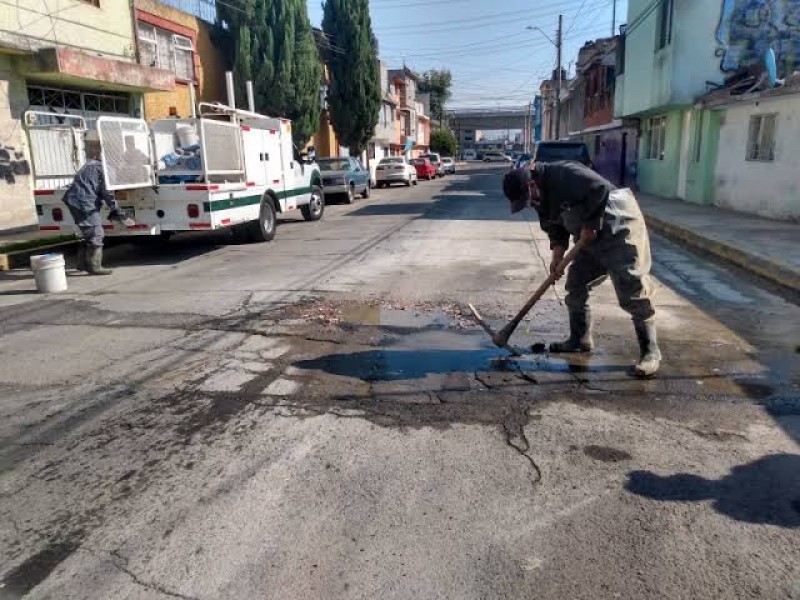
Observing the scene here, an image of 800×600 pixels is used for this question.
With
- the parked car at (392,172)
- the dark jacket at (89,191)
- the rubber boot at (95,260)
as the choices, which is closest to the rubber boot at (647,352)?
the dark jacket at (89,191)

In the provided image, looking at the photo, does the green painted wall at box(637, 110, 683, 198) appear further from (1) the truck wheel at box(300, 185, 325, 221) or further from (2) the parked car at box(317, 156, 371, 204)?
(1) the truck wheel at box(300, 185, 325, 221)

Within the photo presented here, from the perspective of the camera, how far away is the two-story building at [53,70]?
13047mm

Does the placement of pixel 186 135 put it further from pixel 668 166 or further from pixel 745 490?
pixel 668 166

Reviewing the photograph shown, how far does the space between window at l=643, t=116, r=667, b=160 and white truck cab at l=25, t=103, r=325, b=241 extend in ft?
48.5

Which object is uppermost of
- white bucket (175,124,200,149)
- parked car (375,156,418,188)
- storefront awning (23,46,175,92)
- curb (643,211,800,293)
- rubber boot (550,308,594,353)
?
storefront awning (23,46,175,92)

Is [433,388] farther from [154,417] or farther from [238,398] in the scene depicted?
[154,417]

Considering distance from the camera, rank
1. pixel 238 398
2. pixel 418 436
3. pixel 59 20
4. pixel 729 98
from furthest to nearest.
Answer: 1. pixel 729 98
2. pixel 59 20
3. pixel 238 398
4. pixel 418 436

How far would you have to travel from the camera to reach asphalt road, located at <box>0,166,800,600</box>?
8.75 feet

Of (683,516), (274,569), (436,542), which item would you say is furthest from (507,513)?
(274,569)

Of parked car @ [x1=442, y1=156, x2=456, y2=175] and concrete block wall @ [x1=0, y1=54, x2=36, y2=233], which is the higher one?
concrete block wall @ [x1=0, y1=54, x2=36, y2=233]

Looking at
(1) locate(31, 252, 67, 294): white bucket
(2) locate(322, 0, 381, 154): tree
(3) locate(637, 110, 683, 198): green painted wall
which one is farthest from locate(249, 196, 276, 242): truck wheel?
(2) locate(322, 0, 381, 154): tree

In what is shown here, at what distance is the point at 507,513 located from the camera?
3064 millimetres

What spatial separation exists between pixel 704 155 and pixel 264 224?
1263 centimetres

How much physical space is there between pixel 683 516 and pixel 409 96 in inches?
2431
